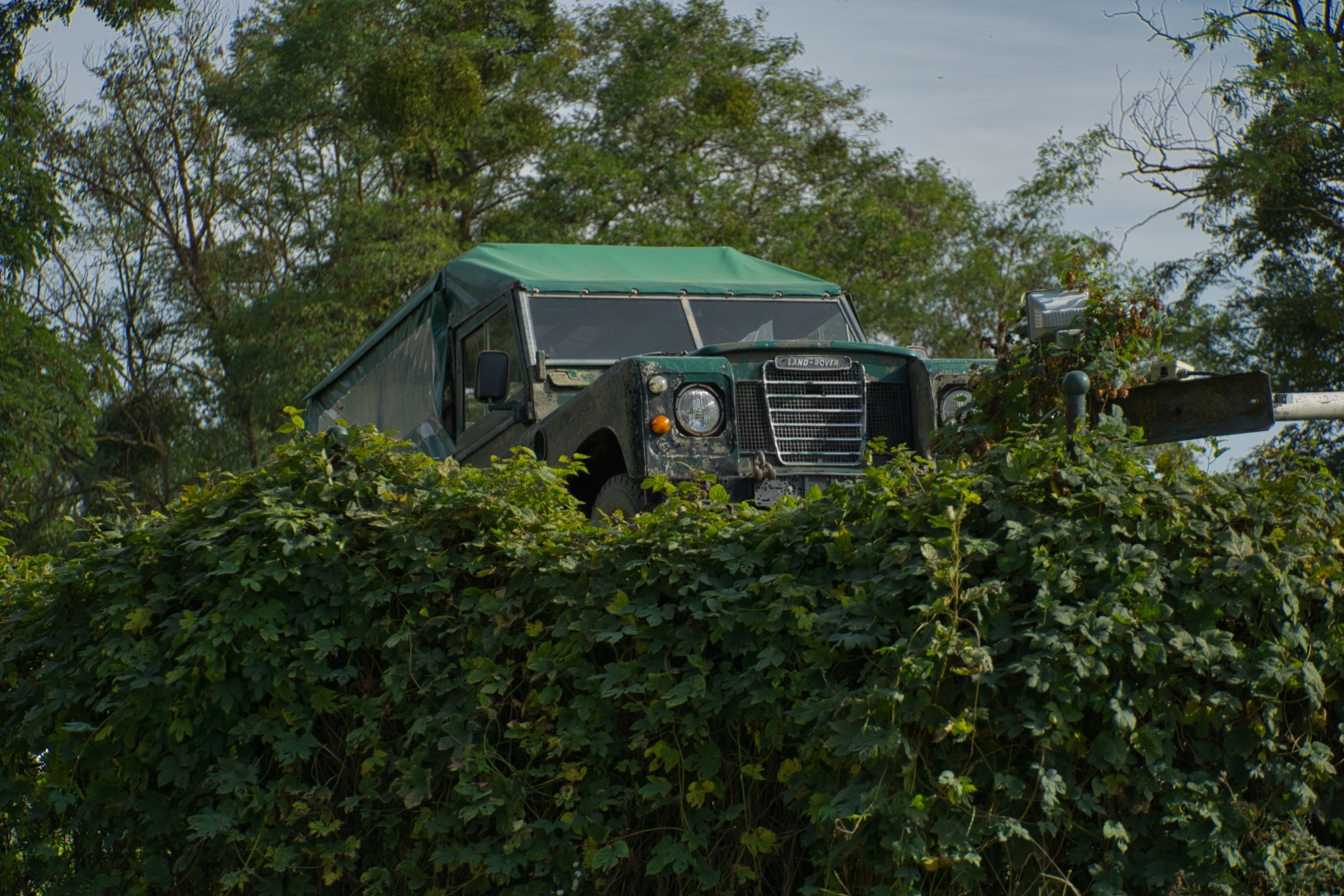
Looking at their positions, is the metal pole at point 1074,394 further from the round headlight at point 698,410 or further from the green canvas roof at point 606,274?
the green canvas roof at point 606,274

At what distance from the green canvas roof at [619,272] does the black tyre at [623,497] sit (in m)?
2.01

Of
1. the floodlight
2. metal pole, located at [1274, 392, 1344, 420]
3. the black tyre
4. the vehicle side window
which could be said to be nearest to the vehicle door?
the vehicle side window

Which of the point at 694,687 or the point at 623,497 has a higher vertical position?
the point at 623,497

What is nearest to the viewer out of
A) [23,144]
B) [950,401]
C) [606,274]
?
[950,401]

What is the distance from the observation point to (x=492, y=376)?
7.37m

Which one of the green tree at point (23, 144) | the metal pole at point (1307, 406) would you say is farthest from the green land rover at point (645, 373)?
the green tree at point (23, 144)

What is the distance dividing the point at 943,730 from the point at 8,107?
653 inches

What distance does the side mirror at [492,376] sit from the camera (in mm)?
7348

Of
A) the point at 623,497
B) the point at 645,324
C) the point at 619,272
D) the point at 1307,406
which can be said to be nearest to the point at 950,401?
the point at 623,497

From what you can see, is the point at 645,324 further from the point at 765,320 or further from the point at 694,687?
the point at 694,687

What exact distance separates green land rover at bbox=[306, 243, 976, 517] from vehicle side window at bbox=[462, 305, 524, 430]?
14 millimetres

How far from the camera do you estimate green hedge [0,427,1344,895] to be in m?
3.24

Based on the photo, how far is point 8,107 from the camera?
16.3m

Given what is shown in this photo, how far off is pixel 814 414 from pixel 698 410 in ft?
2.17
